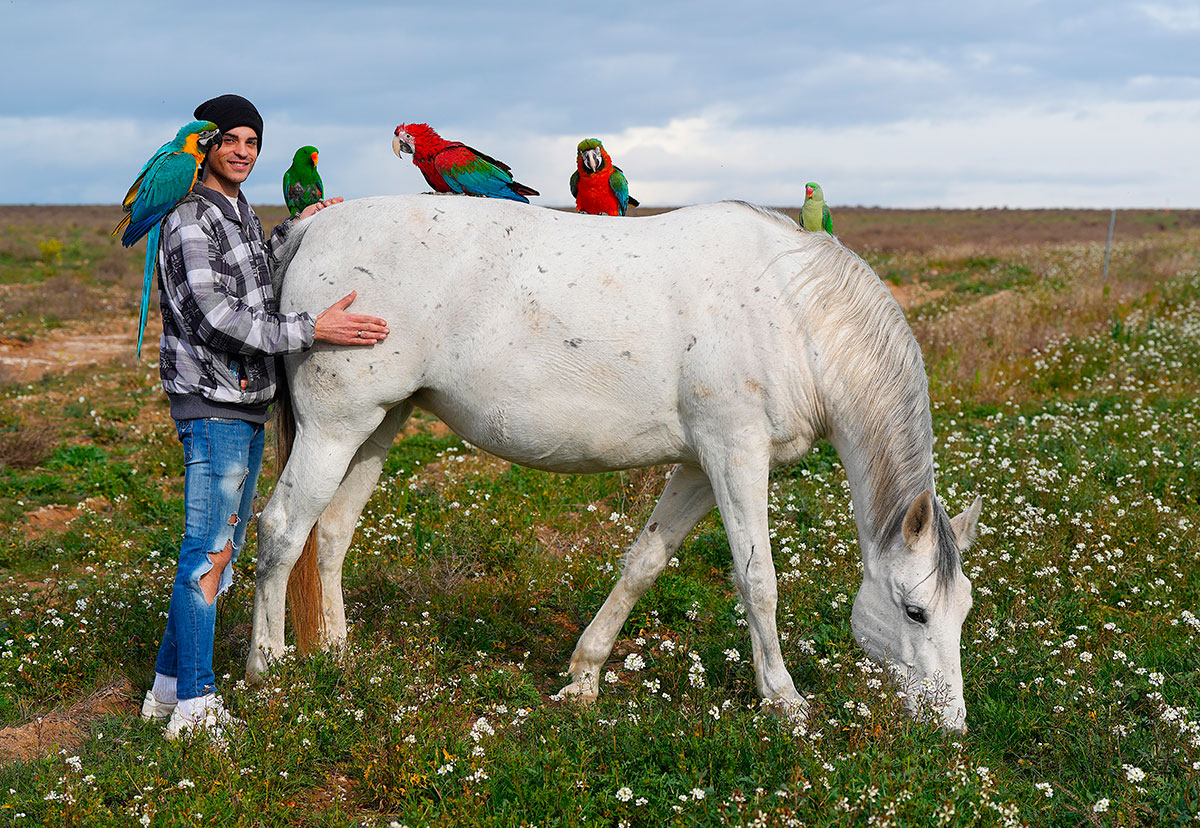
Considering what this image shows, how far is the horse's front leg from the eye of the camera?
153 inches

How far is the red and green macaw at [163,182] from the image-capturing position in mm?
3537

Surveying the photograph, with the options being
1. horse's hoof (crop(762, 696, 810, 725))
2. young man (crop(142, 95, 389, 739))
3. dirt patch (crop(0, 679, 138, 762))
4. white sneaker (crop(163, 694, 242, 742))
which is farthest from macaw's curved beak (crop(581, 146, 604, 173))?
dirt patch (crop(0, 679, 138, 762))

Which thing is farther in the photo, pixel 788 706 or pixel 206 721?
pixel 788 706

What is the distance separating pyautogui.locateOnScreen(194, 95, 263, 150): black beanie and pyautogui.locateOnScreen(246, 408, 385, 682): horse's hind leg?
1353 millimetres

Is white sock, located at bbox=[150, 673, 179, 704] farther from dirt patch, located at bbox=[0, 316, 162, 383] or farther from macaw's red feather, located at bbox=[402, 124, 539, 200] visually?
dirt patch, located at bbox=[0, 316, 162, 383]

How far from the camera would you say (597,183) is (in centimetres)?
502

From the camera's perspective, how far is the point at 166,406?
10.8 metres

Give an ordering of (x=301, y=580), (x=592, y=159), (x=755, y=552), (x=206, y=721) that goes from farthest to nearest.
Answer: (x=592, y=159) → (x=301, y=580) → (x=755, y=552) → (x=206, y=721)

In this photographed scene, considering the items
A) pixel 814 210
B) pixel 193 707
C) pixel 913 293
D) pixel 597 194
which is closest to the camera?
pixel 193 707

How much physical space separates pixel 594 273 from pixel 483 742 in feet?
6.68

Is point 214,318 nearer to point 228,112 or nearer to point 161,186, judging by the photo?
Answer: point 161,186

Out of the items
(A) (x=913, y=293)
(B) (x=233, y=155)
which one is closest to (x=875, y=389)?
(B) (x=233, y=155)

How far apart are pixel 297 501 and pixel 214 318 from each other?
961 mm

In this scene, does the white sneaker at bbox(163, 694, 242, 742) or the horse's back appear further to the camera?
the horse's back
